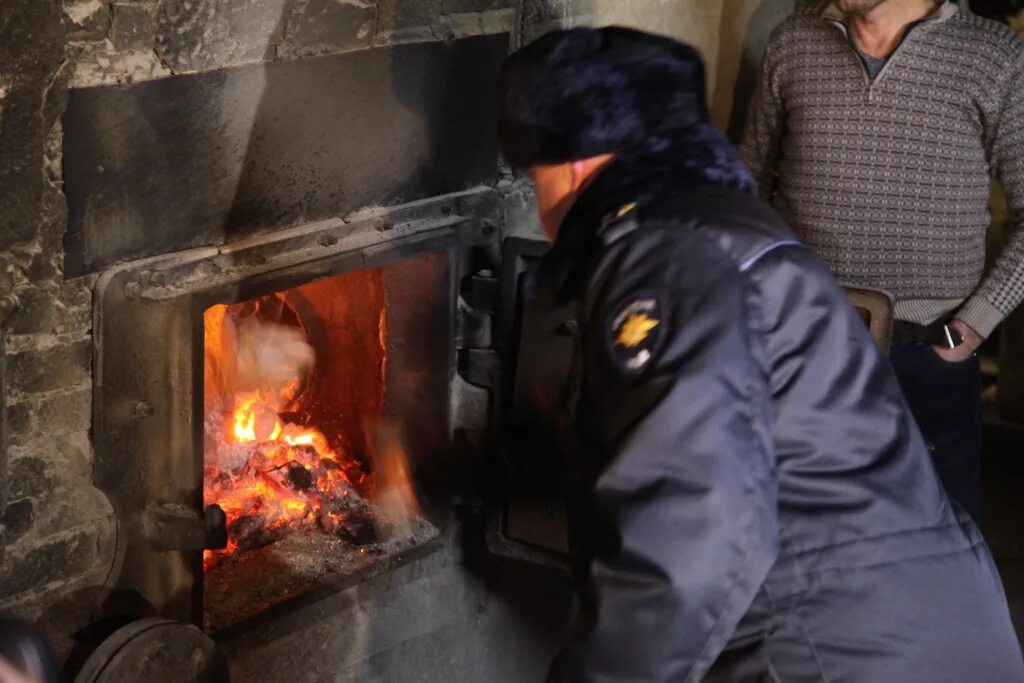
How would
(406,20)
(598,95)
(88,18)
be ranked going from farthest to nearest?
(406,20) → (88,18) → (598,95)

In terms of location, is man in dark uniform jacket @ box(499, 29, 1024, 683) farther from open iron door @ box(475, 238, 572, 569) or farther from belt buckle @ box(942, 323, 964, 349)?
belt buckle @ box(942, 323, 964, 349)

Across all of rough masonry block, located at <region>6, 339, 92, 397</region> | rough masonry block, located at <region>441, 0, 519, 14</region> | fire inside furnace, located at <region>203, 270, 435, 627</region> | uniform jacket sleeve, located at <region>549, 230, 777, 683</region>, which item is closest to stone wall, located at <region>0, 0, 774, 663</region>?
rough masonry block, located at <region>6, 339, 92, 397</region>

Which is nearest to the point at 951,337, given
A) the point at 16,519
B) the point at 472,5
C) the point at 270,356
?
the point at 472,5

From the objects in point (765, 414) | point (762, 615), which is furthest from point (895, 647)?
Answer: point (765, 414)

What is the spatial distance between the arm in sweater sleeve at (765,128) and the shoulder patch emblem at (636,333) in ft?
5.75

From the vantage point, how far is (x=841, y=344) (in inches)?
75.1

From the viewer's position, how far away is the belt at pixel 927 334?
3289 mm

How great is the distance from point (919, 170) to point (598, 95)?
143 centimetres

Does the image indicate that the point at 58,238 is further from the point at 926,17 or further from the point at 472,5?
the point at 926,17

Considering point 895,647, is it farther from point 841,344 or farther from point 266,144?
point 266,144

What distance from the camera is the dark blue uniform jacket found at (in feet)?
5.81

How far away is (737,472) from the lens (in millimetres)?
1766

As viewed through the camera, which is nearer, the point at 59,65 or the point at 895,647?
the point at 895,647

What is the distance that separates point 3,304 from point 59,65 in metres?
0.38
